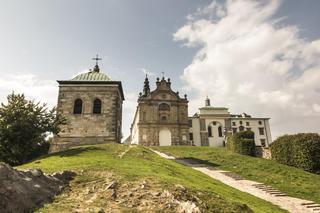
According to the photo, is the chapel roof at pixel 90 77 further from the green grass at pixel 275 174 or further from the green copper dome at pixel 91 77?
the green grass at pixel 275 174

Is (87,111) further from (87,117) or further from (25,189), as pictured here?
(25,189)

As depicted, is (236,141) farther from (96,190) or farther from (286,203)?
(96,190)

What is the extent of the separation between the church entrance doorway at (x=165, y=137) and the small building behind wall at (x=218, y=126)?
40.4 ft

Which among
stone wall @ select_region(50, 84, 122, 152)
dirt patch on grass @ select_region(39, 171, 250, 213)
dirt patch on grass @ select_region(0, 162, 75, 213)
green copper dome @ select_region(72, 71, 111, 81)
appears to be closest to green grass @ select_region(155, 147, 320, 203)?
dirt patch on grass @ select_region(39, 171, 250, 213)

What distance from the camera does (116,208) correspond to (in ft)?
27.7

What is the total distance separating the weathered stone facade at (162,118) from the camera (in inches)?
1964

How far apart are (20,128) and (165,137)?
31.5 metres

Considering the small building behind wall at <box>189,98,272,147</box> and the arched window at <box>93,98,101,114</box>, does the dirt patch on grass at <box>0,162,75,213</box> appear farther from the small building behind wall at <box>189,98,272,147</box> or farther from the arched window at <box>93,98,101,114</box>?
the small building behind wall at <box>189,98,272,147</box>

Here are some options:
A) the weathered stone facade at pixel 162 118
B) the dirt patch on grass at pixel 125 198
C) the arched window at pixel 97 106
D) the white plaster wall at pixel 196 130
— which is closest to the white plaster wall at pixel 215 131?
the white plaster wall at pixel 196 130

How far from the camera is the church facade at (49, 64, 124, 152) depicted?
29281 mm

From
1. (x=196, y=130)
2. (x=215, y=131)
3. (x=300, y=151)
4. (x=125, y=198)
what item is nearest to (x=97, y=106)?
(x=125, y=198)

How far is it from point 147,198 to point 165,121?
42.4m

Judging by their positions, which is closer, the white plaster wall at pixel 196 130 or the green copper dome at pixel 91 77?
the green copper dome at pixel 91 77

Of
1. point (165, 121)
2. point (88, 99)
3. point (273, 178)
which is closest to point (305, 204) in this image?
point (273, 178)
